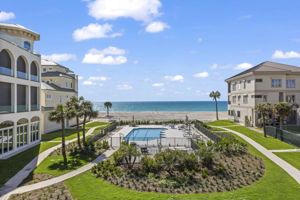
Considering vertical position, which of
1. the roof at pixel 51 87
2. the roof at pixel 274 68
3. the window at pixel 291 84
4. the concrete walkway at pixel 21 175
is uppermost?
the roof at pixel 274 68

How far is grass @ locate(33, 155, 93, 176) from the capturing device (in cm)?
1819

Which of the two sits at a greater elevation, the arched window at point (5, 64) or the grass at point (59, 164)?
the arched window at point (5, 64)

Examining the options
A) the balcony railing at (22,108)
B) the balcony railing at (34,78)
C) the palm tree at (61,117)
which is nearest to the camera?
the palm tree at (61,117)

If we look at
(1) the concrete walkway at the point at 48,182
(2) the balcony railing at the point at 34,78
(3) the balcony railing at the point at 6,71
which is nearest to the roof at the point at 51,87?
(2) the balcony railing at the point at 34,78

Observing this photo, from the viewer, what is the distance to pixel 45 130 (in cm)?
3809

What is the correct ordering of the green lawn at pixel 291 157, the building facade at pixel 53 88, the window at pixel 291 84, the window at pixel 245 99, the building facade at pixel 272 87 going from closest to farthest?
1. the green lawn at pixel 291 157
2. the building facade at pixel 53 88
3. the building facade at pixel 272 87
4. the window at pixel 291 84
5. the window at pixel 245 99

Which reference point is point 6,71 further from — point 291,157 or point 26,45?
point 291,157

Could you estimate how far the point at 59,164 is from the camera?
65.5 ft

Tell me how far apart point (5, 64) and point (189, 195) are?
22.7m

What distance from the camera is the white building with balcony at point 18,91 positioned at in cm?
2272

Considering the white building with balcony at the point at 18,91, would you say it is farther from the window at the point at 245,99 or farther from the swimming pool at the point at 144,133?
the window at the point at 245,99

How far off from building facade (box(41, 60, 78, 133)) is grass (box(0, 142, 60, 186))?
12.9 meters

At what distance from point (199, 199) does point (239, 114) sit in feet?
130

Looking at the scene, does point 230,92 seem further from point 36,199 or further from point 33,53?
point 36,199
